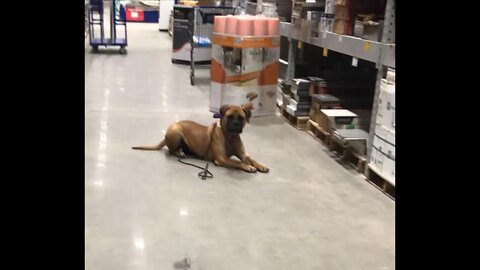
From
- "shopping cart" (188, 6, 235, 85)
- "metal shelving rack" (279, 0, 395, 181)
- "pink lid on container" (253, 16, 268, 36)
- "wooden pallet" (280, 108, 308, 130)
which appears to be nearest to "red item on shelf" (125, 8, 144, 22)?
"shopping cart" (188, 6, 235, 85)

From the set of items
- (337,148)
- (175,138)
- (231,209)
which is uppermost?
(175,138)

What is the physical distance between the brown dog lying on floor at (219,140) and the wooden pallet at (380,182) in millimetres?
756

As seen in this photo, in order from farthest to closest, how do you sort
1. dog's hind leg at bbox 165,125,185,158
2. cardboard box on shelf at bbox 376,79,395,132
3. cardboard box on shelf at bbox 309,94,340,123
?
cardboard box on shelf at bbox 309,94,340,123
dog's hind leg at bbox 165,125,185,158
cardboard box on shelf at bbox 376,79,395,132

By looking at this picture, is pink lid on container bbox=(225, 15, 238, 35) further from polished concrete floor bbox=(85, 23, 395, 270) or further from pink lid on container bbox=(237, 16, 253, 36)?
polished concrete floor bbox=(85, 23, 395, 270)

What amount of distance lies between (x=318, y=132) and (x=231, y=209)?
1.82m

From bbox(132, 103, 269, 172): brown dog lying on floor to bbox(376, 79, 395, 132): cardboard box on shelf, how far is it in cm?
92

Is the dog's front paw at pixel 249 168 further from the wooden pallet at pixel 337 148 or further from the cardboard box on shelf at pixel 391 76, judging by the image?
the cardboard box on shelf at pixel 391 76

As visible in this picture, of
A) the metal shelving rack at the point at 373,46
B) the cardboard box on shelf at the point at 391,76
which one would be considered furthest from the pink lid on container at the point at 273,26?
the cardboard box on shelf at the point at 391,76

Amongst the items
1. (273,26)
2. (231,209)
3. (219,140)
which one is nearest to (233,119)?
(219,140)

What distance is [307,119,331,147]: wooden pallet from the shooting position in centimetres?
431

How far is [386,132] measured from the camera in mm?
3262

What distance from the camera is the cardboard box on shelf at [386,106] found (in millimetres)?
3195

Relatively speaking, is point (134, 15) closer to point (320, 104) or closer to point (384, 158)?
point (320, 104)
